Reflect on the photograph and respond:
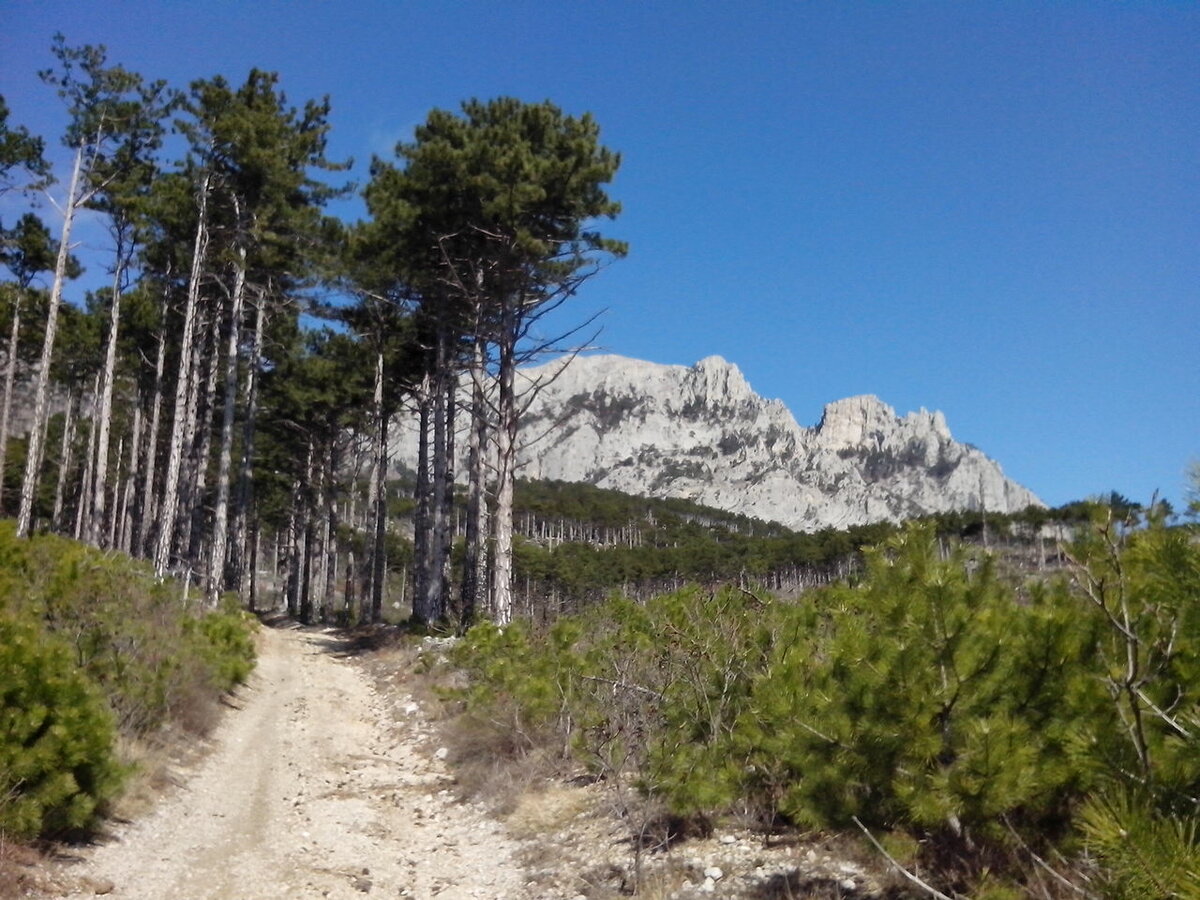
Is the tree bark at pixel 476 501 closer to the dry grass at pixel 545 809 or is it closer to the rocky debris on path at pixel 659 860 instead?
the dry grass at pixel 545 809

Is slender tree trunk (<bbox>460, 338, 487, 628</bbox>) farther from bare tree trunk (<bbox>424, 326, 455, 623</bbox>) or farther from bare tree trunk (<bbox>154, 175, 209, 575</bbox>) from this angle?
bare tree trunk (<bbox>154, 175, 209, 575</bbox>)

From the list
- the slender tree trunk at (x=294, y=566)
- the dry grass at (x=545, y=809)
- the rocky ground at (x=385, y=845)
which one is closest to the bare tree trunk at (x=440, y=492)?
the rocky ground at (x=385, y=845)

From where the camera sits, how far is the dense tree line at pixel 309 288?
16547mm

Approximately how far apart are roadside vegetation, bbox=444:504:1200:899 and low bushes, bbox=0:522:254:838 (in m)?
3.46

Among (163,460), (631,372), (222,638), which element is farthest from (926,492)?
(222,638)

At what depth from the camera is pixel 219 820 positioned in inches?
288

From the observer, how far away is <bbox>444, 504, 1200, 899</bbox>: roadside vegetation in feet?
9.69

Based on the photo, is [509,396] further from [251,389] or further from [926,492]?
[926,492]

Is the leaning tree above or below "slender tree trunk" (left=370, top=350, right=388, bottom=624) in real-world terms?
above

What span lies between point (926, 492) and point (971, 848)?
614ft

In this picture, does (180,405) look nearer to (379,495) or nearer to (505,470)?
(379,495)

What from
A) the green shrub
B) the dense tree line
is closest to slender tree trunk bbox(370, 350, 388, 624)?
the dense tree line

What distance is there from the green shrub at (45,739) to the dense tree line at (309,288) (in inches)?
372

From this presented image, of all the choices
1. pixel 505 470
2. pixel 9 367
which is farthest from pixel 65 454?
pixel 505 470
